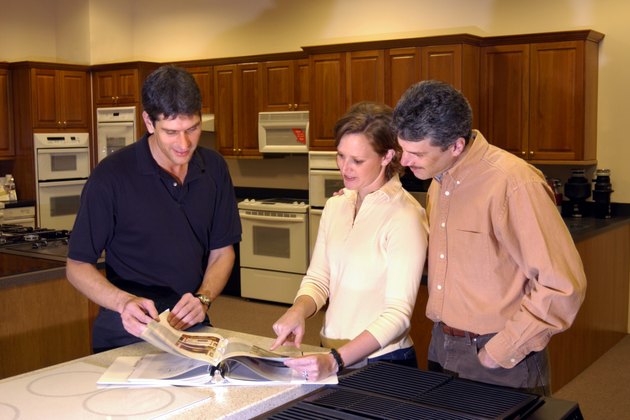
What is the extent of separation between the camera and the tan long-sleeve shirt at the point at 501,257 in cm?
188

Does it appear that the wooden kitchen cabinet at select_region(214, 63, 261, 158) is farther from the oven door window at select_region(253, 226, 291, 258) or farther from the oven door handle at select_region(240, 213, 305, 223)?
the oven door window at select_region(253, 226, 291, 258)

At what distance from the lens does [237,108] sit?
7191mm

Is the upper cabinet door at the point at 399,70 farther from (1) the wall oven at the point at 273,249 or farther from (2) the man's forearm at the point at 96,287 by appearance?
(2) the man's forearm at the point at 96,287

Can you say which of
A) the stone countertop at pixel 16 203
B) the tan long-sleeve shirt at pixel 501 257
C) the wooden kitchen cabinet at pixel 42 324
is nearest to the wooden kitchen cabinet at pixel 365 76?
the wooden kitchen cabinet at pixel 42 324

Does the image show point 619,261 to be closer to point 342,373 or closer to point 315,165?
point 315,165

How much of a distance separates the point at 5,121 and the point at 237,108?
2.56 meters

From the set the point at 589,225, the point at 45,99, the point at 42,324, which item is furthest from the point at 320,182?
the point at 45,99

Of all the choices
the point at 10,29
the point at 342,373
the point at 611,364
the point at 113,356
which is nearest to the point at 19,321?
the point at 113,356

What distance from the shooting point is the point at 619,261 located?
18.2ft

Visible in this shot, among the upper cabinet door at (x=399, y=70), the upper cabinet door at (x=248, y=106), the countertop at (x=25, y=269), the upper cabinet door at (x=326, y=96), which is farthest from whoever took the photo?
the upper cabinet door at (x=248, y=106)

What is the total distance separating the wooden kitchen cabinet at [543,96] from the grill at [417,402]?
4.23 m

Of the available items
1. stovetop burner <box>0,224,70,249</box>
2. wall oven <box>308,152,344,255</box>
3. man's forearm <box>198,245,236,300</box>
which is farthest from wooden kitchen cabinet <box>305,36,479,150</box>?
man's forearm <box>198,245,236,300</box>

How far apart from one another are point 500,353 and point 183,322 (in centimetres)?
91

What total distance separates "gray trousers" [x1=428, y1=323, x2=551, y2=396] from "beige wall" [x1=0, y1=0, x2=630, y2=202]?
162 inches
